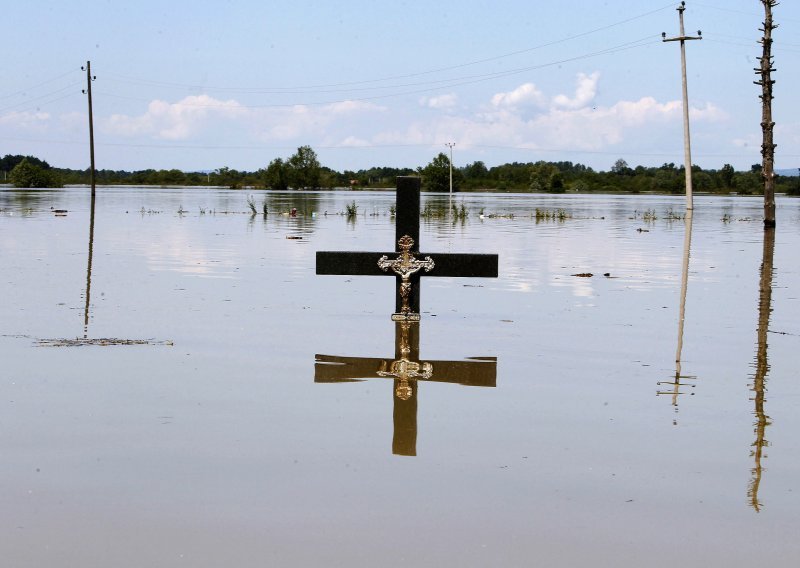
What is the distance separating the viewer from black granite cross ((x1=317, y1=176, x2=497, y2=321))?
461 inches

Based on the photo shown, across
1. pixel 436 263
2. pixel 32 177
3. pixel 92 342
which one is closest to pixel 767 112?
pixel 436 263

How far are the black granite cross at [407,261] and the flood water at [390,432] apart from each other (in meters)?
0.55

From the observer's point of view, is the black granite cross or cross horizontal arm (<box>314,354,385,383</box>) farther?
the black granite cross

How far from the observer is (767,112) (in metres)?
36.5

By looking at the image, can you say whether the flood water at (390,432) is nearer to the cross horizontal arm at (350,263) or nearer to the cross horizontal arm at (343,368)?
the cross horizontal arm at (343,368)

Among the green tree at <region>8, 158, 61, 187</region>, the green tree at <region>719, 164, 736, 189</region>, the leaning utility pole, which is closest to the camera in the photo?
the leaning utility pole

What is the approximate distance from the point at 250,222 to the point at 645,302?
92.1 ft

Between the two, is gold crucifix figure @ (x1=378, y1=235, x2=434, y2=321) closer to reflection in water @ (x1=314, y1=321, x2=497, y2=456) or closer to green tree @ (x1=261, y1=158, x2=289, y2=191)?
reflection in water @ (x1=314, y1=321, x2=497, y2=456)

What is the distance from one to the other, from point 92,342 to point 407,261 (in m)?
3.49

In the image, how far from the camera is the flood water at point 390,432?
472cm

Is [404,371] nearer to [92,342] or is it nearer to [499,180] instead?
[92,342]

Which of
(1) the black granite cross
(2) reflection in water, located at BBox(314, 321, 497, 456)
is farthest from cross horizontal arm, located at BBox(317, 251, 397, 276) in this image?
(2) reflection in water, located at BBox(314, 321, 497, 456)

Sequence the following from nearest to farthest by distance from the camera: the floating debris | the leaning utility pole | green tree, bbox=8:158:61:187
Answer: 1. the floating debris
2. the leaning utility pole
3. green tree, bbox=8:158:61:187

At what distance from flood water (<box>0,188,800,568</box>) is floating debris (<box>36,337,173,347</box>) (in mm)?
37
